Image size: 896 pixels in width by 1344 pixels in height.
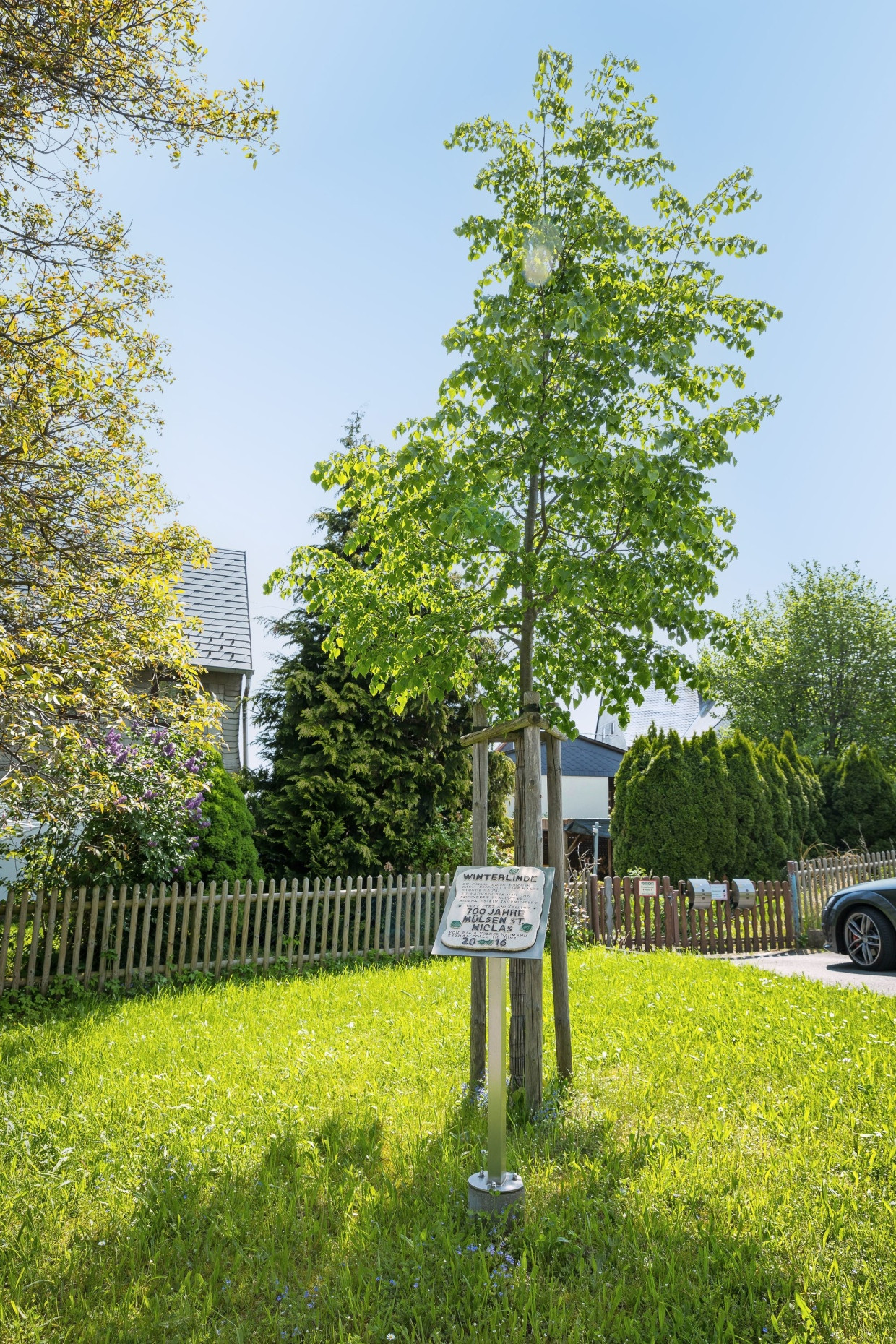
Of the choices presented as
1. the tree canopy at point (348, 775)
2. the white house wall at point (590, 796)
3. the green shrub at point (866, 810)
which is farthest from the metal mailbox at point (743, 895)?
the white house wall at point (590, 796)

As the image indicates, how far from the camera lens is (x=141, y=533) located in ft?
27.0

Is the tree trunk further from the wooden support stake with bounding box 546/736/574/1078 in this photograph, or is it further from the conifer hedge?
the conifer hedge

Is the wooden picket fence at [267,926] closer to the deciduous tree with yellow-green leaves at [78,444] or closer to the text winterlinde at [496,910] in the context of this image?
the deciduous tree with yellow-green leaves at [78,444]

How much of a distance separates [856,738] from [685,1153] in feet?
92.2

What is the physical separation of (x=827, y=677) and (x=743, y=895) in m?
19.9

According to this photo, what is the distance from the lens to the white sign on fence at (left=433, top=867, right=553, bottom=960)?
12.0 feet

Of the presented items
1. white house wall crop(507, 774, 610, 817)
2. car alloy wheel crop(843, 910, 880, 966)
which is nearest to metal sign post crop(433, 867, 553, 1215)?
car alloy wheel crop(843, 910, 880, 966)

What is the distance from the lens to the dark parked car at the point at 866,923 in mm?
10094

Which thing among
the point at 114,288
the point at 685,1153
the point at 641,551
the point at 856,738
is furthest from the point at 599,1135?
the point at 856,738

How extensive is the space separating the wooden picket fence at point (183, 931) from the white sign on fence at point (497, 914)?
617cm

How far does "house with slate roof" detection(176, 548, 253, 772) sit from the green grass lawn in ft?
29.3

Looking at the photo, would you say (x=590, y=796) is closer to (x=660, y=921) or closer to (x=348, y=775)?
(x=660, y=921)

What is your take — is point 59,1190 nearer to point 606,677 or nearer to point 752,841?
point 606,677

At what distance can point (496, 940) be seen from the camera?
3.69 metres
